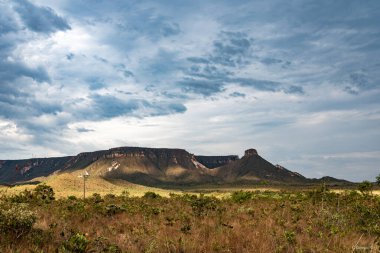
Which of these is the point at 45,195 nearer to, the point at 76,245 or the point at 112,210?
the point at 112,210

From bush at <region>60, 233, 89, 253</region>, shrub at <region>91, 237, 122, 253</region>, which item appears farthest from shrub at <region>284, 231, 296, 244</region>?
bush at <region>60, 233, 89, 253</region>

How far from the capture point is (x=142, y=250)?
9836 millimetres

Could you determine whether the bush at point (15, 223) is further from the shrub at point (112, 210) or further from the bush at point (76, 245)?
the shrub at point (112, 210)

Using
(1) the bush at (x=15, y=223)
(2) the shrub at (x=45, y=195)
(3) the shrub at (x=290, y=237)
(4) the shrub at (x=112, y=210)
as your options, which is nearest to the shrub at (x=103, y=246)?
(1) the bush at (x=15, y=223)

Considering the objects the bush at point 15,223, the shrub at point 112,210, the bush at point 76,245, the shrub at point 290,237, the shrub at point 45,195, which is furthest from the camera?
the shrub at point 45,195

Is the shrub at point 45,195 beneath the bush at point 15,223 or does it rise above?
beneath

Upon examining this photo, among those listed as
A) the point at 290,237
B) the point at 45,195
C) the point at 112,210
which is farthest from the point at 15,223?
the point at 45,195

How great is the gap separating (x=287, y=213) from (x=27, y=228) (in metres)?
11.1

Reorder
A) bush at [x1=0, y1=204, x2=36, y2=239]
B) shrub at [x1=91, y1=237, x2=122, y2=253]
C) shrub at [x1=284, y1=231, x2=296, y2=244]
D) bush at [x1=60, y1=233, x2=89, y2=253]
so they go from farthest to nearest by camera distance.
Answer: bush at [x1=0, y1=204, x2=36, y2=239] < shrub at [x1=284, y1=231, x2=296, y2=244] < shrub at [x1=91, y1=237, x2=122, y2=253] < bush at [x1=60, y1=233, x2=89, y2=253]

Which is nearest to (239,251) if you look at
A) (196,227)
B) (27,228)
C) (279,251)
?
(279,251)

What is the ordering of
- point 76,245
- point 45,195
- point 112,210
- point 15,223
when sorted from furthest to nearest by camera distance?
point 45,195 → point 112,210 → point 15,223 → point 76,245

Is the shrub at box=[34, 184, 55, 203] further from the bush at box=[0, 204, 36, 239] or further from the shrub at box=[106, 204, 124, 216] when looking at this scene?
the bush at box=[0, 204, 36, 239]

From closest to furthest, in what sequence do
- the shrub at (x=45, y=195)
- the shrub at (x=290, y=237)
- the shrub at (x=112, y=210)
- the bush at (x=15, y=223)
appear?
the shrub at (x=290, y=237) < the bush at (x=15, y=223) < the shrub at (x=112, y=210) < the shrub at (x=45, y=195)

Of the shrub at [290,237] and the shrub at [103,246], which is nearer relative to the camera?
the shrub at [103,246]
